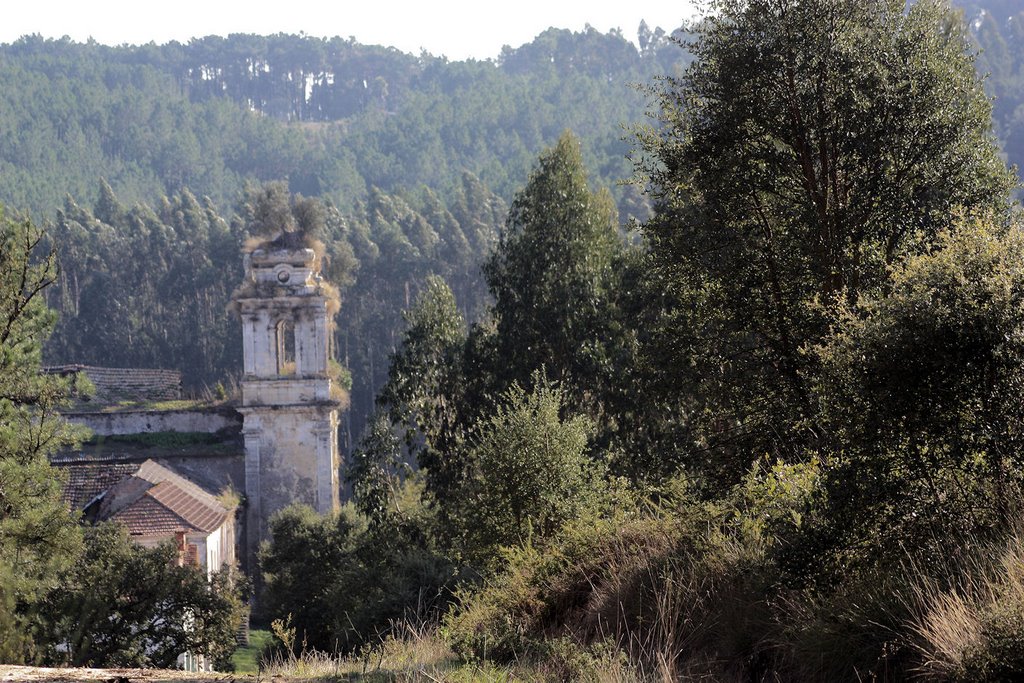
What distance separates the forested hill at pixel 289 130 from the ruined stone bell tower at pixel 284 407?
33859 millimetres

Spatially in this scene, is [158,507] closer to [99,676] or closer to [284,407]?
[284,407]

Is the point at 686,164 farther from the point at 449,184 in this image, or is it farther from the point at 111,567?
the point at 449,184

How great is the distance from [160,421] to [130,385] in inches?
258

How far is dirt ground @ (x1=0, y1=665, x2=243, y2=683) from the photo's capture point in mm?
8203

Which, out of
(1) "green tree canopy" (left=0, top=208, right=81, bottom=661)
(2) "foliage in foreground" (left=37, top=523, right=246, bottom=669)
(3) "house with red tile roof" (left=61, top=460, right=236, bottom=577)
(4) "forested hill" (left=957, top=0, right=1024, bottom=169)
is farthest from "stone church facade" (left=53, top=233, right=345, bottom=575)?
(4) "forested hill" (left=957, top=0, right=1024, bottom=169)

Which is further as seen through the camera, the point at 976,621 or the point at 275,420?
the point at 275,420

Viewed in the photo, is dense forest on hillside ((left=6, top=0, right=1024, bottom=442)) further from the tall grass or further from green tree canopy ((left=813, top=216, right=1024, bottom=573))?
the tall grass

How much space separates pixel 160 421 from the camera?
40.7m

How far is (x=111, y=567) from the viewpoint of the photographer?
21.6m

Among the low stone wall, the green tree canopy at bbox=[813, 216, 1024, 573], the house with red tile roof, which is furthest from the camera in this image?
the low stone wall

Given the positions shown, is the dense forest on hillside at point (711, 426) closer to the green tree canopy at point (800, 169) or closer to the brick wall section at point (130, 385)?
the green tree canopy at point (800, 169)

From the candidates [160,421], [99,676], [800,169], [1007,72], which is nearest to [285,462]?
[160,421]

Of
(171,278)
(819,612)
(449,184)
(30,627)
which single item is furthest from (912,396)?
(449,184)

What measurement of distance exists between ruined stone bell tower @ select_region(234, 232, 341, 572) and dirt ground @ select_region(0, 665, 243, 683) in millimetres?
29262
